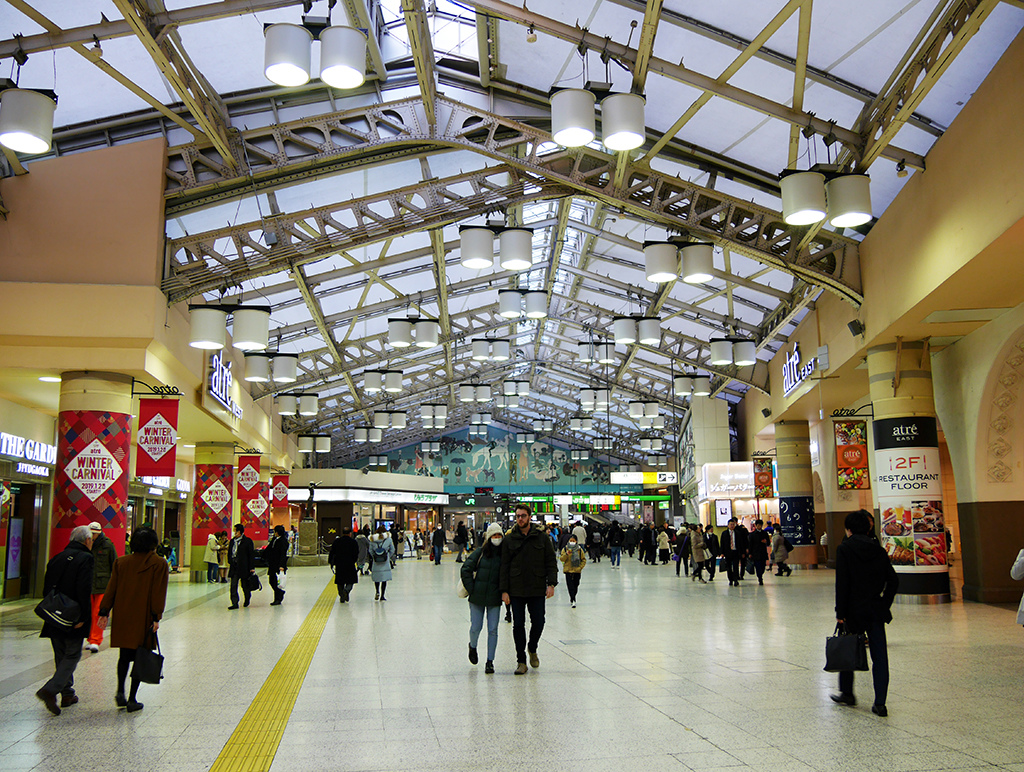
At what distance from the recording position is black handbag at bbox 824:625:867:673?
18.0 feet

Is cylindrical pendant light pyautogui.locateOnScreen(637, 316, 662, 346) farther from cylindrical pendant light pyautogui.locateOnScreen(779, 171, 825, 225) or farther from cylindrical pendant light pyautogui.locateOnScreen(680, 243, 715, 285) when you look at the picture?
cylindrical pendant light pyautogui.locateOnScreen(779, 171, 825, 225)

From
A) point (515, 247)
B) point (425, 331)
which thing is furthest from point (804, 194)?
point (425, 331)

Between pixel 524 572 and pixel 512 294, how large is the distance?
Result: 8.37 metres

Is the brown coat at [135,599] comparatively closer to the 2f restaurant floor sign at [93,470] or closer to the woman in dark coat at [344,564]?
the 2f restaurant floor sign at [93,470]

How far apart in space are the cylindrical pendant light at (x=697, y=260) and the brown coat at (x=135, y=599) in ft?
26.8

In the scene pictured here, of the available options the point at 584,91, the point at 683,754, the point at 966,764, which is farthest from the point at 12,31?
the point at 966,764

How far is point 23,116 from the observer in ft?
25.2

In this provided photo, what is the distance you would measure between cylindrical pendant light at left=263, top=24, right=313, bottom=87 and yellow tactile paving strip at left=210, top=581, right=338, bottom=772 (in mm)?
5206

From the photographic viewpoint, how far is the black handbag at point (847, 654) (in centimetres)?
549

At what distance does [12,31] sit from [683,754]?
9691 millimetres

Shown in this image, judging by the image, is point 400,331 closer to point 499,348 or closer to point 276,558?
point 499,348

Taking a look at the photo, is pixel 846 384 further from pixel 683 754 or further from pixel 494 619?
pixel 683 754

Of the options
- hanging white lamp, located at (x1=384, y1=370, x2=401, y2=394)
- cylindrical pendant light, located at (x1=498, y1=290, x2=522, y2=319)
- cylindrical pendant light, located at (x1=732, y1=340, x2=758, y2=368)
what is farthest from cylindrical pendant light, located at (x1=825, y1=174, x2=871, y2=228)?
hanging white lamp, located at (x1=384, y1=370, x2=401, y2=394)

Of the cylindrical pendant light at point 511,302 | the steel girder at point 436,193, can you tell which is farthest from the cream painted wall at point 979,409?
the cylindrical pendant light at point 511,302
